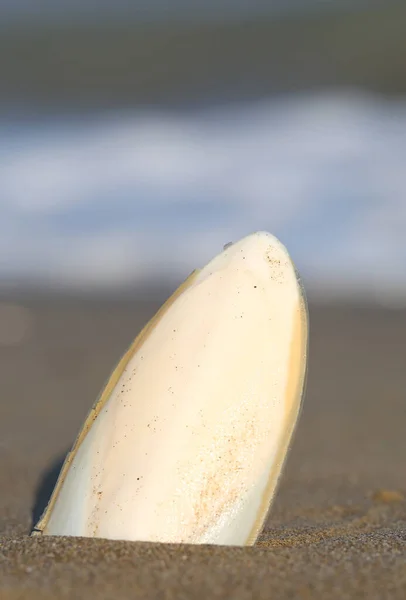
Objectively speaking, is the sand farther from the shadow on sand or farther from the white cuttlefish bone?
the white cuttlefish bone

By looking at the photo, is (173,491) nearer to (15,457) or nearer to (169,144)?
(15,457)

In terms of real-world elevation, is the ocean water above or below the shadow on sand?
above

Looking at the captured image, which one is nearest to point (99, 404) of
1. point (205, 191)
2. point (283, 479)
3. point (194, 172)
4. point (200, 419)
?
point (200, 419)

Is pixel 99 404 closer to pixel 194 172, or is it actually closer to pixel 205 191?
pixel 205 191

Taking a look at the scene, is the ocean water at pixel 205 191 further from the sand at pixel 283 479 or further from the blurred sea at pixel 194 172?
the sand at pixel 283 479

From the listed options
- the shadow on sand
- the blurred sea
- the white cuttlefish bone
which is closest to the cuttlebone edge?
the white cuttlefish bone

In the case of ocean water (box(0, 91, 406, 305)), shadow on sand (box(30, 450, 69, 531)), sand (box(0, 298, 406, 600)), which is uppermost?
ocean water (box(0, 91, 406, 305))

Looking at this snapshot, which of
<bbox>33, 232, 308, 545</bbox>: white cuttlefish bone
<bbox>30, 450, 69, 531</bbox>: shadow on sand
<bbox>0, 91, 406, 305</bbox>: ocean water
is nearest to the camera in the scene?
<bbox>33, 232, 308, 545</bbox>: white cuttlefish bone
